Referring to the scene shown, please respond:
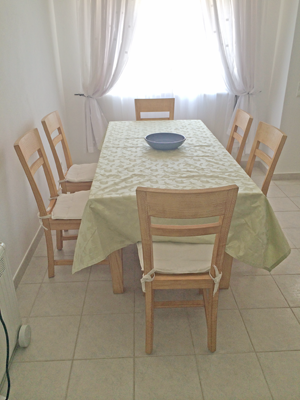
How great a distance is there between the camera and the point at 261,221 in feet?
5.24

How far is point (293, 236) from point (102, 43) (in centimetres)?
251

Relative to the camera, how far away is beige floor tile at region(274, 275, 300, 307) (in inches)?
75.8

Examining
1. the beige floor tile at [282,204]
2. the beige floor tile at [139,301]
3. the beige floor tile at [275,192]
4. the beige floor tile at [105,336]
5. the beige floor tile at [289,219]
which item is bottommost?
the beige floor tile at [105,336]

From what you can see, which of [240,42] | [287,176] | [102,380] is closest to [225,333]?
[102,380]

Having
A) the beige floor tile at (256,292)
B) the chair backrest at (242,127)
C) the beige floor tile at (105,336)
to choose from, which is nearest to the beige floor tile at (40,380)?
the beige floor tile at (105,336)

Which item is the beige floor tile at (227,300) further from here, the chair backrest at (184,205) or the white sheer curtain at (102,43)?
the white sheer curtain at (102,43)

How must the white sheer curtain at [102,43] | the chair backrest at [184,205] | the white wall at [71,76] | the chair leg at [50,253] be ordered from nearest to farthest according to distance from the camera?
the chair backrest at [184,205] < the chair leg at [50,253] < the white sheer curtain at [102,43] < the white wall at [71,76]

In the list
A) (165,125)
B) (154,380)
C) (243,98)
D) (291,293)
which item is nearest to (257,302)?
(291,293)

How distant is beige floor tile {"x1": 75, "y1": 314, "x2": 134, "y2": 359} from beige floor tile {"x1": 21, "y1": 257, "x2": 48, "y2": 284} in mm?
506

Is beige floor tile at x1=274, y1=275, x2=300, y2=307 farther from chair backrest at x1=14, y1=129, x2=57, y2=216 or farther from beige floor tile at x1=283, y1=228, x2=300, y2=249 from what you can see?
chair backrest at x1=14, y1=129, x2=57, y2=216

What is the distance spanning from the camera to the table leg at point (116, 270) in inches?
73.3

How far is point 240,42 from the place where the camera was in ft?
10.7

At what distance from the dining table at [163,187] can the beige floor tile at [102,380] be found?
0.47 metres

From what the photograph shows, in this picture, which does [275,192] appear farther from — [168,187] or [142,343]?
[142,343]
